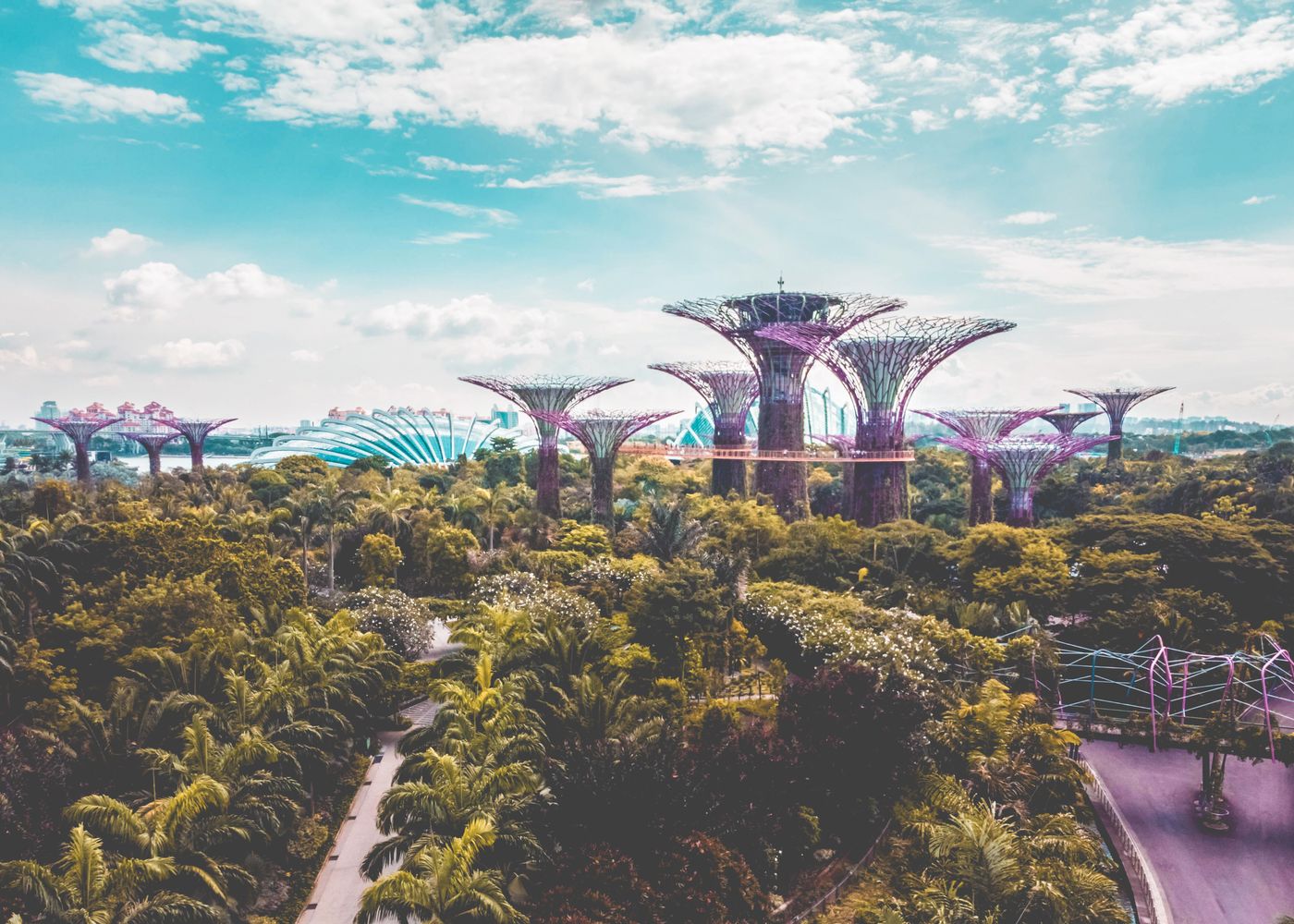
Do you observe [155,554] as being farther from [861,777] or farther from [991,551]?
[991,551]

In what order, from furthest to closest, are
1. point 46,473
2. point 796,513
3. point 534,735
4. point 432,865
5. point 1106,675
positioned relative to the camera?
point 46,473 < point 796,513 < point 1106,675 < point 534,735 < point 432,865

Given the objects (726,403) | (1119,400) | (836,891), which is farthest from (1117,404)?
(836,891)

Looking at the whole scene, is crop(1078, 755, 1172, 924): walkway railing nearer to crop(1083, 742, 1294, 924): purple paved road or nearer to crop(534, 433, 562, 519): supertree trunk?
crop(1083, 742, 1294, 924): purple paved road

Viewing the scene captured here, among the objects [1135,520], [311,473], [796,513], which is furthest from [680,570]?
[311,473]

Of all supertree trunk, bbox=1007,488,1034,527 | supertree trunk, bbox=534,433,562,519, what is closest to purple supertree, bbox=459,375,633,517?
supertree trunk, bbox=534,433,562,519

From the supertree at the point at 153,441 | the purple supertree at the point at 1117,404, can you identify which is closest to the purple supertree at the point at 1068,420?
the purple supertree at the point at 1117,404

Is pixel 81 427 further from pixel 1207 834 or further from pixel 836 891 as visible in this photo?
pixel 1207 834
